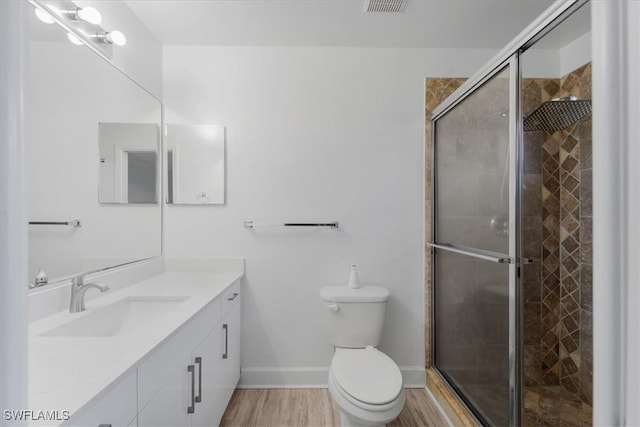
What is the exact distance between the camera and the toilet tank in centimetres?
206

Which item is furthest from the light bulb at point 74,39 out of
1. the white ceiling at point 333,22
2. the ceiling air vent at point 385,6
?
the ceiling air vent at point 385,6

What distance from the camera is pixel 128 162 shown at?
1.90 m

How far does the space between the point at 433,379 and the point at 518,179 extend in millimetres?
1415

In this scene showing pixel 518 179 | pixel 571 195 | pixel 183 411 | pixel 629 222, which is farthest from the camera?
pixel 571 195

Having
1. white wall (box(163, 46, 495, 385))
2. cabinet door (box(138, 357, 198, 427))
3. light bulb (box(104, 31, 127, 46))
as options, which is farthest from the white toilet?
light bulb (box(104, 31, 127, 46))

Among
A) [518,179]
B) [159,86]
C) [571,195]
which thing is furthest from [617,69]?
[159,86]

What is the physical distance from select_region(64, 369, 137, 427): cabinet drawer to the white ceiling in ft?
6.10

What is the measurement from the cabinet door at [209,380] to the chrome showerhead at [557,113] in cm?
194

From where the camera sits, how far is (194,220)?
2.26 meters

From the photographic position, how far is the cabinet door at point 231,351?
183 cm

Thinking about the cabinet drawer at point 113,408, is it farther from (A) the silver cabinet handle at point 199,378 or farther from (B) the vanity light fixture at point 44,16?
(B) the vanity light fixture at point 44,16

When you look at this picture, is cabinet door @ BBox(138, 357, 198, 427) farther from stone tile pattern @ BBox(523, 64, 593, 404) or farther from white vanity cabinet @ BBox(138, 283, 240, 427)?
stone tile pattern @ BBox(523, 64, 593, 404)

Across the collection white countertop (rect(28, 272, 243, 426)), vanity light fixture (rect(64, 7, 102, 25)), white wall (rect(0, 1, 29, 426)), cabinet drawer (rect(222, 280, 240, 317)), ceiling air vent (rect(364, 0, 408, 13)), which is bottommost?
cabinet drawer (rect(222, 280, 240, 317))

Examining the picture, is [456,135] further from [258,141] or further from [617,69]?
[617,69]
